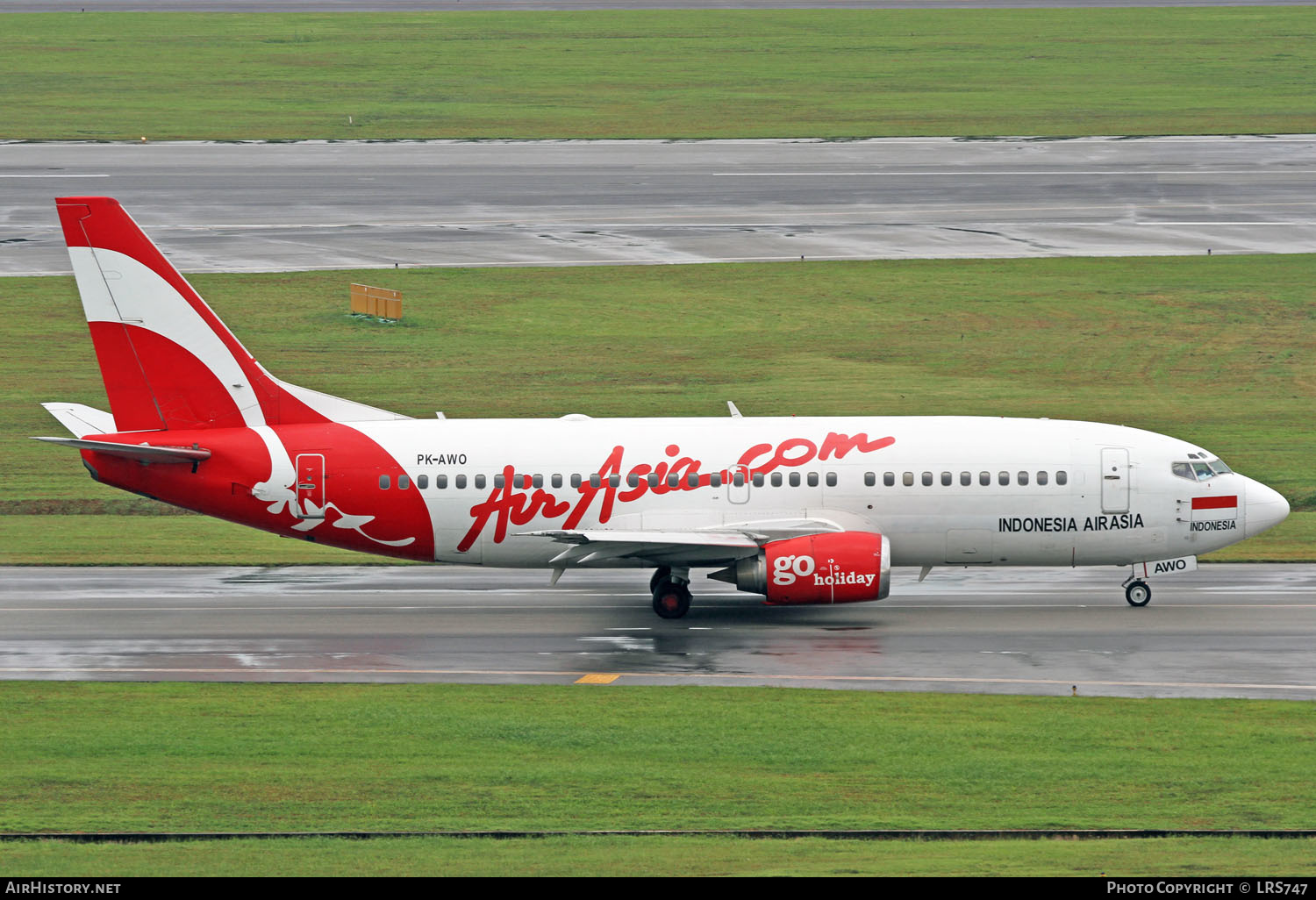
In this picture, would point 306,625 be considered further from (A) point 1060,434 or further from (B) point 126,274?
(A) point 1060,434

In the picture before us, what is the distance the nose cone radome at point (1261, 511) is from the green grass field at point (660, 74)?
202 ft

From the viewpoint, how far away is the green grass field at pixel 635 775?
79.5 feet

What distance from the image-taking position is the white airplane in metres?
39.8

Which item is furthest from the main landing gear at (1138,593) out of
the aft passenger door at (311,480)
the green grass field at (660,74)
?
the green grass field at (660,74)

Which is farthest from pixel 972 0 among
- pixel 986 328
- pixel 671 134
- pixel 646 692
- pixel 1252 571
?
pixel 646 692

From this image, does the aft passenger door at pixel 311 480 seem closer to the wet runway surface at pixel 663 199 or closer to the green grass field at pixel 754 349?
the green grass field at pixel 754 349

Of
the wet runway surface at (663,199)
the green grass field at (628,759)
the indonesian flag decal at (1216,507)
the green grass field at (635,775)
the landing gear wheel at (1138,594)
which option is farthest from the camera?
the wet runway surface at (663,199)

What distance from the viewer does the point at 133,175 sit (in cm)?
8825

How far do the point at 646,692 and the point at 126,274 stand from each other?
15.8 metres

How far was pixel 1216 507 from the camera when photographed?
4044 centimetres

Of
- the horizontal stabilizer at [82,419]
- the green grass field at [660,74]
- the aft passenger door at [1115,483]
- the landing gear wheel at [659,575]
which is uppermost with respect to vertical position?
the green grass field at [660,74]

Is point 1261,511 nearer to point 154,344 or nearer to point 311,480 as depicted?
point 311,480

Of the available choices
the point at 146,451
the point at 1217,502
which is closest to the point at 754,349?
the point at 1217,502

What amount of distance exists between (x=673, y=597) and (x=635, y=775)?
1159 centimetres
